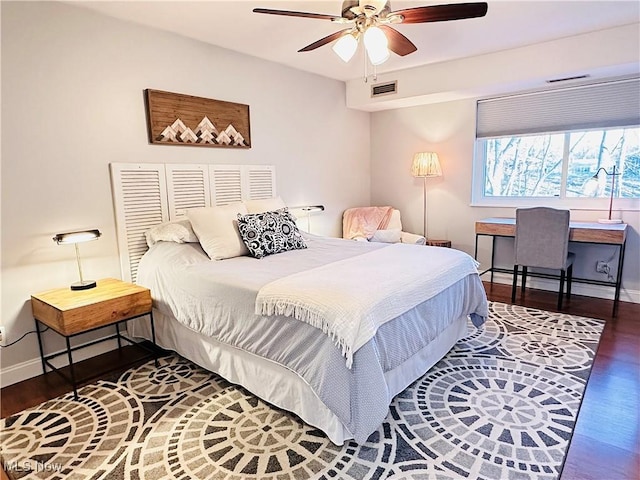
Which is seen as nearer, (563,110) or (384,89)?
(563,110)

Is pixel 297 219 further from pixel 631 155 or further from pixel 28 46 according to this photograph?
pixel 631 155

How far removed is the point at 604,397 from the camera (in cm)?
Result: 220

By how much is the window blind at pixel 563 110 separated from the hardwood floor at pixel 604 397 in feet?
5.95

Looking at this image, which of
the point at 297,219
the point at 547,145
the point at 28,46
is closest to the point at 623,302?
the point at 547,145

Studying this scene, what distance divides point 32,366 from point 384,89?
13.6 ft

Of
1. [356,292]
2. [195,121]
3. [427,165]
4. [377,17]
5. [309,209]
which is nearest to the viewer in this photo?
[356,292]

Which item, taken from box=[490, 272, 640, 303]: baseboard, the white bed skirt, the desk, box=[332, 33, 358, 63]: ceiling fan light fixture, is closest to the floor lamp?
the desk

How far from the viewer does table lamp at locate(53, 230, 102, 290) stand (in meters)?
2.39

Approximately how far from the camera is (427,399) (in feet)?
7.27

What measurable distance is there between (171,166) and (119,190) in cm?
46

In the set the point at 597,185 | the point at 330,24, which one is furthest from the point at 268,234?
the point at 597,185

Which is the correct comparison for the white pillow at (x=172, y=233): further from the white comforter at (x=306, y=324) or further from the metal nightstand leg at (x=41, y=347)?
the metal nightstand leg at (x=41, y=347)

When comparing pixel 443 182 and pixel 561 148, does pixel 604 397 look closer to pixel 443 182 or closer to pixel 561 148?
pixel 561 148

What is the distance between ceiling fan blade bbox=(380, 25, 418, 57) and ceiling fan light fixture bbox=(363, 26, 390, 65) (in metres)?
0.12
